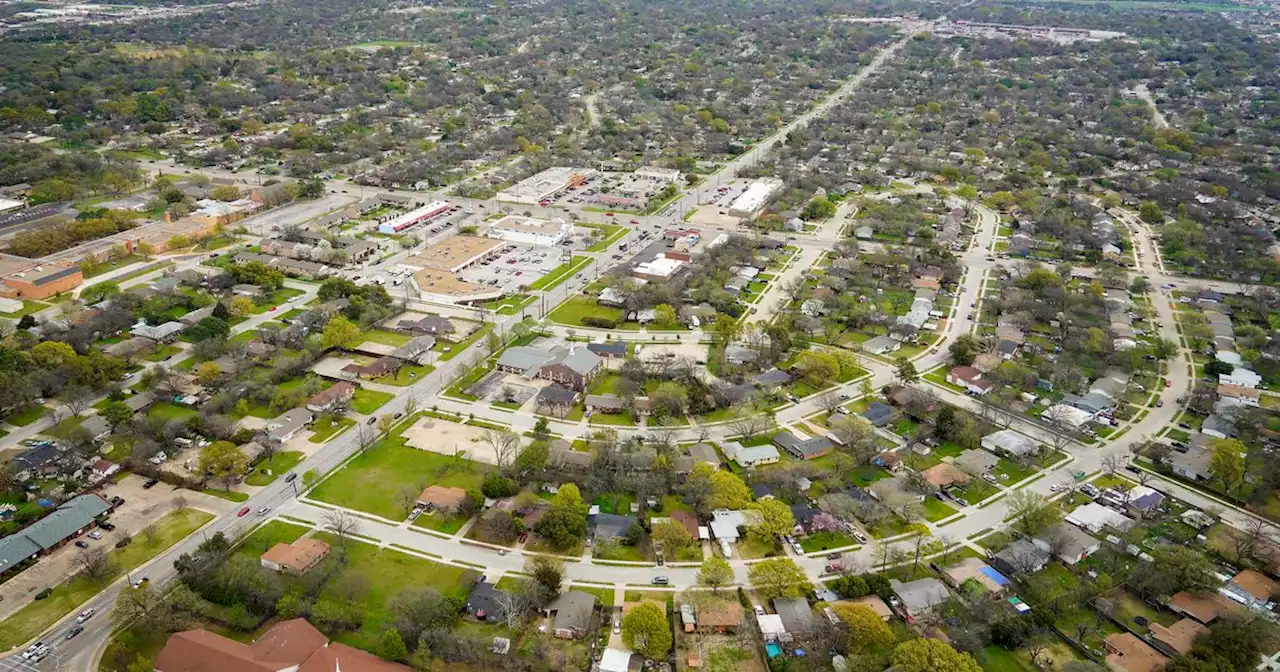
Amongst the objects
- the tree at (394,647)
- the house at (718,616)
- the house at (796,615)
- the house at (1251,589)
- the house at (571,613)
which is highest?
the tree at (394,647)

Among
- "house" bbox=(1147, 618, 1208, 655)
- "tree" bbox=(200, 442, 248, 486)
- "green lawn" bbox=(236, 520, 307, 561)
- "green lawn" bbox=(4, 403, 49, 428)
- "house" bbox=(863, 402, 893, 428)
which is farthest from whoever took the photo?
"house" bbox=(863, 402, 893, 428)

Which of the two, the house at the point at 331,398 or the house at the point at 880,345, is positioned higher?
the house at the point at 331,398

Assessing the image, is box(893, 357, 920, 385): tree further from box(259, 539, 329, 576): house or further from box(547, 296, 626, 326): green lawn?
box(259, 539, 329, 576): house

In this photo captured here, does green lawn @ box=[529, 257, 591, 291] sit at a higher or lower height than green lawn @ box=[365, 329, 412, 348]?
lower

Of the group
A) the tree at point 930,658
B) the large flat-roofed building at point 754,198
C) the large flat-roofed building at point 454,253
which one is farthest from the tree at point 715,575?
the large flat-roofed building at point 754,198

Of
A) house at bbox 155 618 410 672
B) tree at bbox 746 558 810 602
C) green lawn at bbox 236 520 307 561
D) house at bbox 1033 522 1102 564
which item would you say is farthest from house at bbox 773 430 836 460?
green lawn at bbox 236 520 307 561

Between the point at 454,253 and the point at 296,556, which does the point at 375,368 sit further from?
the point at 454,253

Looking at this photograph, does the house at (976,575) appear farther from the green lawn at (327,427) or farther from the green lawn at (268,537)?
the green lawn at (327,427)
